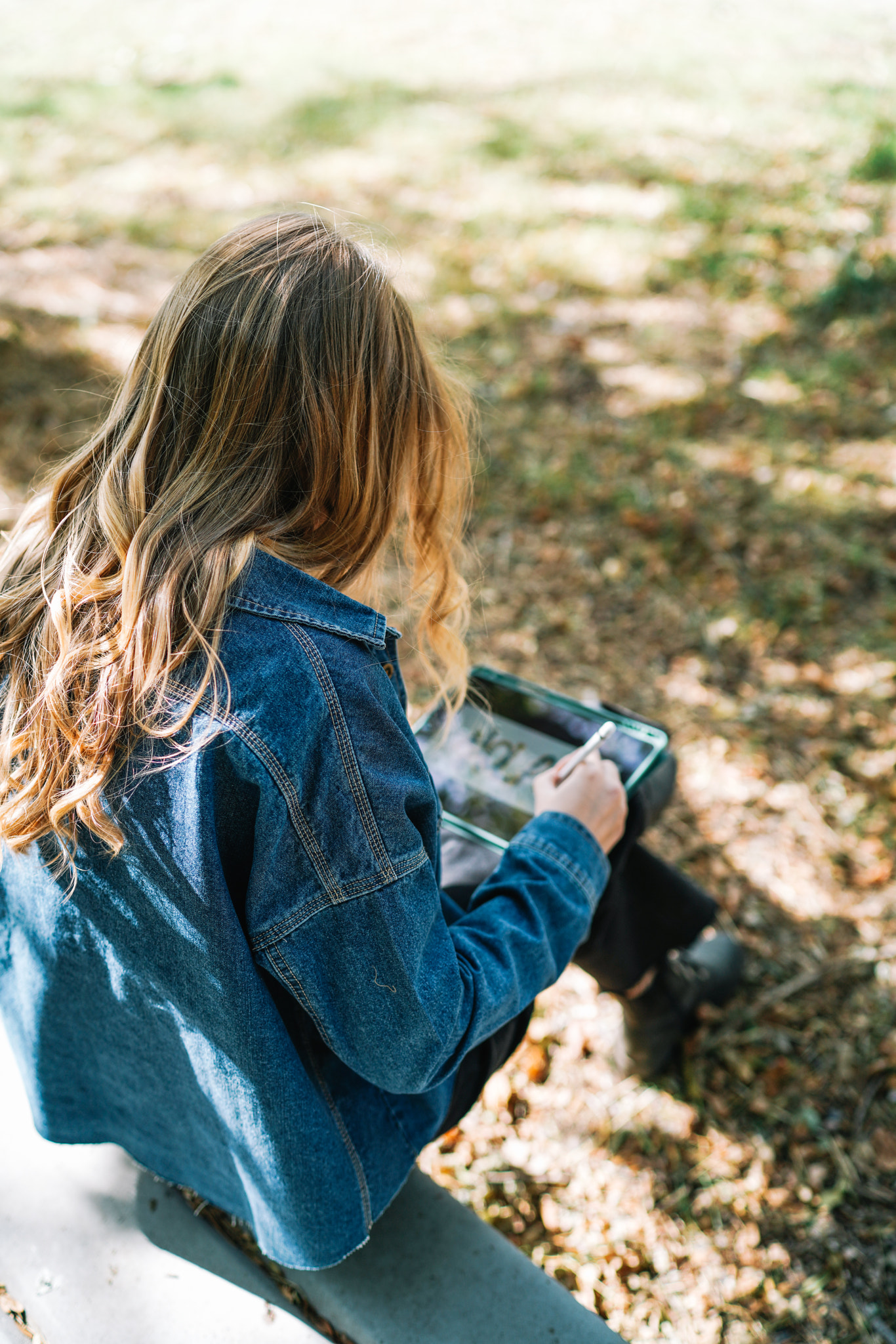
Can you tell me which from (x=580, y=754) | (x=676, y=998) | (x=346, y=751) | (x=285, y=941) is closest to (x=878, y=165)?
(x=676, y=998)

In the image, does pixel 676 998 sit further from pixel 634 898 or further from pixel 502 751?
pixel 502 751

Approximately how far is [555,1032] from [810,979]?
2.45 ft

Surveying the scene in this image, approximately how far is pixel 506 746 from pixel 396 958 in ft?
2.68

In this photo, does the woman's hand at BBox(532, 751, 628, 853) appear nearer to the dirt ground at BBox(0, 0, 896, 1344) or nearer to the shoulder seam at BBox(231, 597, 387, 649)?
the shoulder seam at BBox(231, 597, 387, 649)

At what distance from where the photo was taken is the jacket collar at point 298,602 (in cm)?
108

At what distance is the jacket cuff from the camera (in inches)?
56.7

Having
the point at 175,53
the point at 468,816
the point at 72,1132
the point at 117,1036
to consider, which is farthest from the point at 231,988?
the point at 175,53

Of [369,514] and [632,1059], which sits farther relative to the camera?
[632,1059]

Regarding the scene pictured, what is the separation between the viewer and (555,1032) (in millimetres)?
2453

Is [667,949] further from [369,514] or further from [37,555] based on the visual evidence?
[37,555]

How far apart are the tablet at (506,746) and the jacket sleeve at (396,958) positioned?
0.50 meters

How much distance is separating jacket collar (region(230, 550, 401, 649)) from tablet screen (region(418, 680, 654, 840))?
0.72 metres

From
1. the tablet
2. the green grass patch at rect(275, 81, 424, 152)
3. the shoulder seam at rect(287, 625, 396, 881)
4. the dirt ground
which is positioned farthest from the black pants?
the green grass patch at rect(275, 81, 424, 152)

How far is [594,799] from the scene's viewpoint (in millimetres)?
1531
